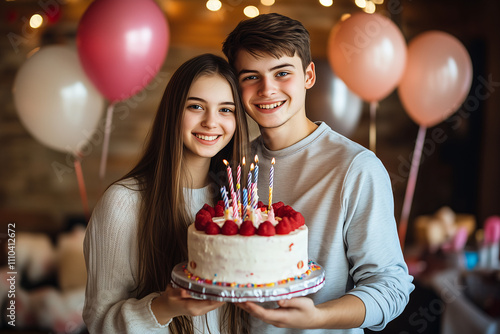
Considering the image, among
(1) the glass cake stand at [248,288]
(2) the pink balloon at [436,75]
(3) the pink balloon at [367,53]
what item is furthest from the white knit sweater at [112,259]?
(2) the pink balloon at [436,75]

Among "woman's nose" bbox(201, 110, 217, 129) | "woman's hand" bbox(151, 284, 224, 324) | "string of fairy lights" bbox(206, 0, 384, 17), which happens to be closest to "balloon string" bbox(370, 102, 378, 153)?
"string of fairy lights" bbox(206, 0, 384, 17)

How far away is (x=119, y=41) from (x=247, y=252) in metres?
1.65

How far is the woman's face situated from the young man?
116mm

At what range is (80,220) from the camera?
4.11 metres

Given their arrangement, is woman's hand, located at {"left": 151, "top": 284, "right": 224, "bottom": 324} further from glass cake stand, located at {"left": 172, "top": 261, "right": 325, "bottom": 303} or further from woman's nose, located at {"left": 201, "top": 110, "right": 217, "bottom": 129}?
woman's nose, located at {"left": 201, "top": 110, "right": 217, "bottom": 129}

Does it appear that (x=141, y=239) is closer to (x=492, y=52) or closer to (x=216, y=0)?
(x=216, y=0)

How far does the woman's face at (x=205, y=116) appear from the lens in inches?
67.6

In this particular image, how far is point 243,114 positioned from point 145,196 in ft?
1.46

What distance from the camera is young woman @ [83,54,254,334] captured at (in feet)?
5.43

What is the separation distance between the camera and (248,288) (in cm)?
140

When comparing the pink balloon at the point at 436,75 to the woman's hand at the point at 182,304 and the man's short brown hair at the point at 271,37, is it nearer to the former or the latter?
the man's short brown hair at the point at 271,37

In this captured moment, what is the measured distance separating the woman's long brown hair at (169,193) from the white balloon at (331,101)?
4.96 ft

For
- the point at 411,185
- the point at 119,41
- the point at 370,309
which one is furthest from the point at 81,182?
the point at 411,185

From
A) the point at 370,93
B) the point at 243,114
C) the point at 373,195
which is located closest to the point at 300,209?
the point at 373,195
